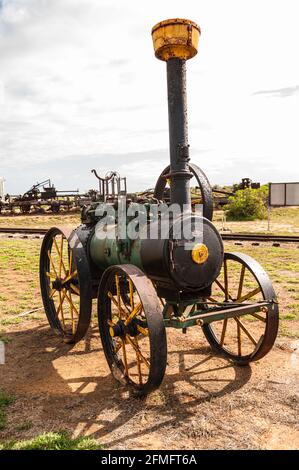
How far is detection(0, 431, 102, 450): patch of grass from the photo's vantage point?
302 cm

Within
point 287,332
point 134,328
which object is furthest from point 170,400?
point 287,332

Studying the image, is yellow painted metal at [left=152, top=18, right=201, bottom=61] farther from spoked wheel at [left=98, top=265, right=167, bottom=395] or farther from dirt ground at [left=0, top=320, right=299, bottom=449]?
dirt ground at [left=0, top=320, right=299, bottom=449]

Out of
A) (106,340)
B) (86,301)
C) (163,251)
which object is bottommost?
(106,340)

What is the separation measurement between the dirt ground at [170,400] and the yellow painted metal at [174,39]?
3123 millimetres

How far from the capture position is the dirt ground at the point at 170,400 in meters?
3.14

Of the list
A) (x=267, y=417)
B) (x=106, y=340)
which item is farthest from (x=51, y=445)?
(x=267, y=417)

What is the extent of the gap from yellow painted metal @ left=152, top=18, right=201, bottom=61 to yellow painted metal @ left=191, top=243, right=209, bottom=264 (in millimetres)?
1798

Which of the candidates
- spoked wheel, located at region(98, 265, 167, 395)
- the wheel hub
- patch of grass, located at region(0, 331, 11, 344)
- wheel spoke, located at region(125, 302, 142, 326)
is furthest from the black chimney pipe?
patch of grass, located at region(0, 331, 11, 344)

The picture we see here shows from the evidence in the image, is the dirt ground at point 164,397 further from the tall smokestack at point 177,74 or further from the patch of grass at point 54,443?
the tall smokestack at point 177,74

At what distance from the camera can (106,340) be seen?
4160 millimetres

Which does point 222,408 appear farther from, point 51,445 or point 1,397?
point 1,397

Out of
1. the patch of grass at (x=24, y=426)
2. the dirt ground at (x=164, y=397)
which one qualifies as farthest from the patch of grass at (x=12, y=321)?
the patch of grass at (x=24, y=426)

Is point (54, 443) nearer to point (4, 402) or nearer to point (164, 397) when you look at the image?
point (4, 402)
